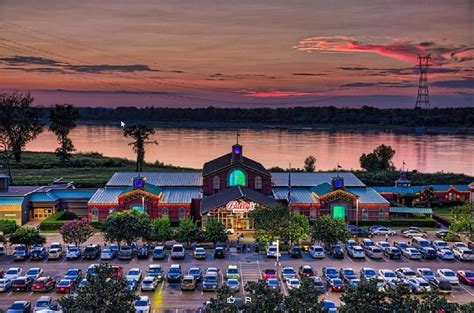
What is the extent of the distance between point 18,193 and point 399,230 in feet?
120

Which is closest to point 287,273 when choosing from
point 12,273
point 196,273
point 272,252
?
point 272,252

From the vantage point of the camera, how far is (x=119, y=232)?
148 ft

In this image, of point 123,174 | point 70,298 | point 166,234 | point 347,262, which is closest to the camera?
point 70,298

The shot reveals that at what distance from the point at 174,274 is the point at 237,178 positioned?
2249cm

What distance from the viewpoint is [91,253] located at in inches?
1754

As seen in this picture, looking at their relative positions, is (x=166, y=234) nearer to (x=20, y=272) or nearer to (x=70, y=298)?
(x=20, y=272)

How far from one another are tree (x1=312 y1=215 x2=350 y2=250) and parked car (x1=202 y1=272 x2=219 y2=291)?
10.4 meters

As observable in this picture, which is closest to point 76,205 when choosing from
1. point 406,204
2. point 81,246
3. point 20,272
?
point 81,246

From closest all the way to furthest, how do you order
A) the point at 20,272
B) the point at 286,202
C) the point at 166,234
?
the point at 20,272, the point at 166,234, the point at 286,202

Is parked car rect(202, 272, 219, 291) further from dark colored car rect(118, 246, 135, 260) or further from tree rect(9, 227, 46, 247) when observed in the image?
tree rect(9, 227, 46, 247)

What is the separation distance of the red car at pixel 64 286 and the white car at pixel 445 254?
26.2 metres

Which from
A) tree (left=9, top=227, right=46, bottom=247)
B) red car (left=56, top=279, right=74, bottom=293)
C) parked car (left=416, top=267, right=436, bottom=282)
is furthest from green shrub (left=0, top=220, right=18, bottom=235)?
parked car (left=416, top=267, right=436, bottom=282)

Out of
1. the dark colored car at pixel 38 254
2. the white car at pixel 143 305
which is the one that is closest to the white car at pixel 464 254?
the white car at pixel 143 305

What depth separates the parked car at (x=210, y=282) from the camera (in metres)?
36.9
